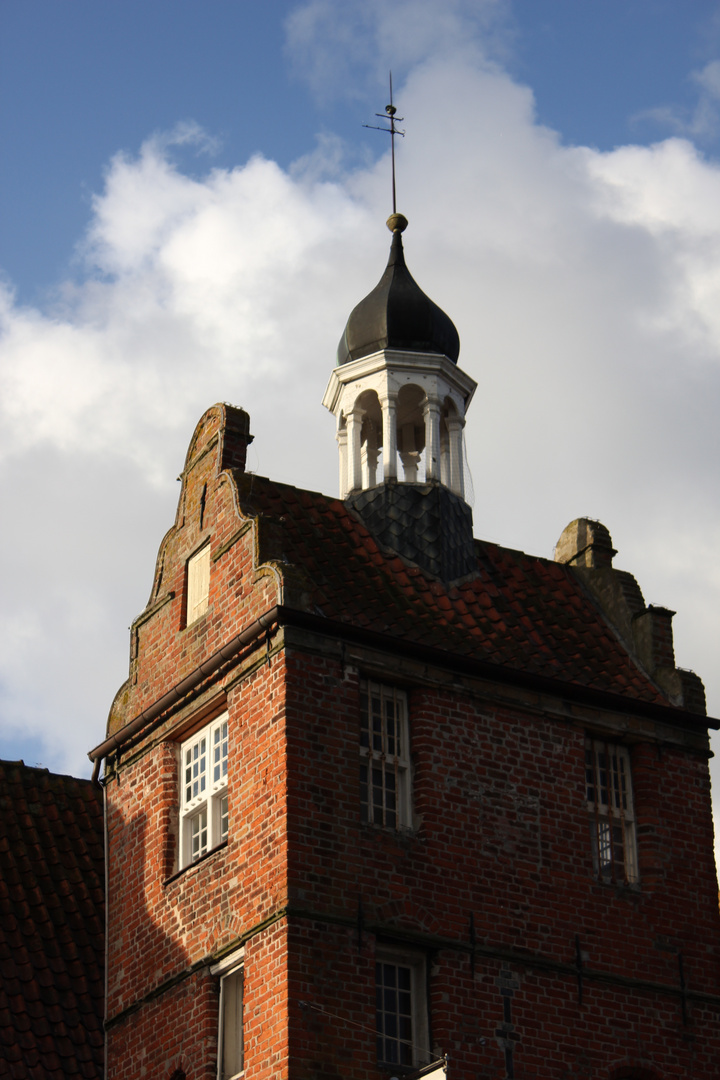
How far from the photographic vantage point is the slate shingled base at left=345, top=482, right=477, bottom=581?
26438 millimetres

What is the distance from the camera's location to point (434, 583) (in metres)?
26.0

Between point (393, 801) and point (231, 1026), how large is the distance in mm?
3531

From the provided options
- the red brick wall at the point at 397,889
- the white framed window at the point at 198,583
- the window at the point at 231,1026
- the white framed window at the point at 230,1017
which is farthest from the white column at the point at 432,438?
the window at the point at 231,1026

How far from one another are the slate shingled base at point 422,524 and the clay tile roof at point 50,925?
6103 millimetres

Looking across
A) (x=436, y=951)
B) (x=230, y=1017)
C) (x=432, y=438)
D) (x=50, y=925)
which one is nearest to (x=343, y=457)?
(x=432, y=438)

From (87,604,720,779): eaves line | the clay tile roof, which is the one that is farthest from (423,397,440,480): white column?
the clay tile roof

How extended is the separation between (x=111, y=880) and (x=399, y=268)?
11075 millimetres

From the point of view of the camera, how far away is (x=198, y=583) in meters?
26.0

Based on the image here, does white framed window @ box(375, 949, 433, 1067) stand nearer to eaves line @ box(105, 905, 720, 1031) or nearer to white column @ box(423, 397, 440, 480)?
eaves line @ box(105, 905, 720, 1031)

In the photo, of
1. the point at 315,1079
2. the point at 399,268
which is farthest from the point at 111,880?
the point at 399,268

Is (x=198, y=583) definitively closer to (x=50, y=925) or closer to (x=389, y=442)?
(x=389, y=442)

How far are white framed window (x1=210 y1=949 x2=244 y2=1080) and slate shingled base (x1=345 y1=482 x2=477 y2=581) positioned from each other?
6.80 meters

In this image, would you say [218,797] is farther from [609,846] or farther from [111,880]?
[609,846]

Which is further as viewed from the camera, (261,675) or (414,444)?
(414,444)
